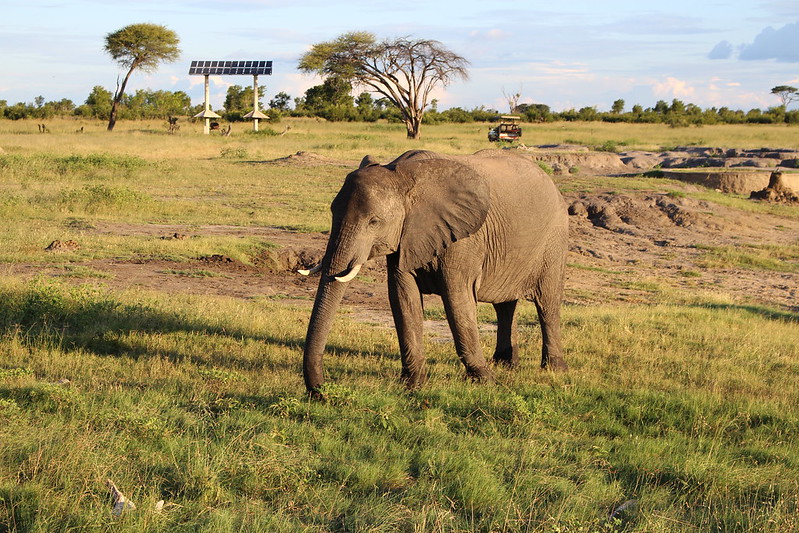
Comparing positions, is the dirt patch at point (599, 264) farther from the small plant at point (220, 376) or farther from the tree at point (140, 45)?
the tree at point (140, 45)

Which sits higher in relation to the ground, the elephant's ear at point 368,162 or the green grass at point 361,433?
the elephant's ear at point 368,162

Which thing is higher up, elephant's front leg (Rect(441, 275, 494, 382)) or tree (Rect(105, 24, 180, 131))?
tree (Rect(105, 24, 180, 131))

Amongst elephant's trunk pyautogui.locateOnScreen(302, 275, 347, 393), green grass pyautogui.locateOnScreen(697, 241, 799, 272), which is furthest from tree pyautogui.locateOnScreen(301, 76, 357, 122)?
elephant's trunk pyautogui.locateOnScreen(302, 275, 347, 393)

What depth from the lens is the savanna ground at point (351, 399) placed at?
176 inches

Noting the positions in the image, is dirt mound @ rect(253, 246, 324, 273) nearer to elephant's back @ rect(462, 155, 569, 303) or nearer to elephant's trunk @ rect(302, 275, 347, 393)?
elephant's back @ rect(462, 155, 569, 303)

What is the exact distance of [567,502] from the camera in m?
4.54

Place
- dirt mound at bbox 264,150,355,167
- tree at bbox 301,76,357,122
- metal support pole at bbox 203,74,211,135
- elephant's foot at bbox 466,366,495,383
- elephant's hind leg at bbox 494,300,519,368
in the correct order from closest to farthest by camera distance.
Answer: elephant's foot at bbox 466,366,495,383
elephant's hind leg at bbox 494,300,519,368
dirt mound at bbox 264,150,355,167
metal support pole at bbox 203,74,211,135
tree at bbox 301,76,357,122

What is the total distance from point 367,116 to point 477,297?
2757 inches

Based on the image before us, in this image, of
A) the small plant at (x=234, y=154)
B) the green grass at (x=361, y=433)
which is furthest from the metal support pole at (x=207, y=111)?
the green grass at (x=361, y=433)

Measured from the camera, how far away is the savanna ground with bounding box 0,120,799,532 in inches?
176

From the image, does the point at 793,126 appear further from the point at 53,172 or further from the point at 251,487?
the point at 251,487

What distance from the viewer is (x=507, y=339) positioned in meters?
8.62

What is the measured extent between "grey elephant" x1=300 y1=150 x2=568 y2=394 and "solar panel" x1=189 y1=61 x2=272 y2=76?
60.2m

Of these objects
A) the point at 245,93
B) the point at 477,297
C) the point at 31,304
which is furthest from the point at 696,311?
the point at 245,93
